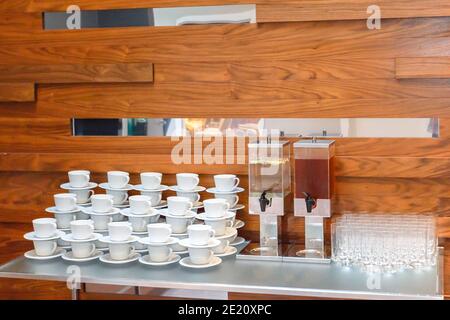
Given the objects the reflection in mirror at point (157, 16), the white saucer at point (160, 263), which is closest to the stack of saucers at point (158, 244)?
the white saucer at point (160, 263)

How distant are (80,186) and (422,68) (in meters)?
1.56

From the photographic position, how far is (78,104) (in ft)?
10.5

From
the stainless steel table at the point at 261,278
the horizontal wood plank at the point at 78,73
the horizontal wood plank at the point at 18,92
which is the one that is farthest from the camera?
the horizontal wood plank at the point at 18,92

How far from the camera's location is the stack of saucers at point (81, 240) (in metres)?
2.70

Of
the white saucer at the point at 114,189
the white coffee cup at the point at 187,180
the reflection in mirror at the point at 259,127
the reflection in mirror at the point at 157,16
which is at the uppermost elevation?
the reflection in mirror at the point at 157,16

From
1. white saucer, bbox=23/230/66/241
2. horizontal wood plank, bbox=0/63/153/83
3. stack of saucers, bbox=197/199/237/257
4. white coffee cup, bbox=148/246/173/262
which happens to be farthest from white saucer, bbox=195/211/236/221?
horizontal wood plank, bbox=0/63/153/83

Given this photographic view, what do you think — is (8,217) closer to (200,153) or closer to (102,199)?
(102,199)

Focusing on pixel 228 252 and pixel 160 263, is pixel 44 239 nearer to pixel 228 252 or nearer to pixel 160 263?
pixel 160 263

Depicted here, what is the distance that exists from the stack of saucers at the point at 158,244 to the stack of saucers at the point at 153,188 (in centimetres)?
37

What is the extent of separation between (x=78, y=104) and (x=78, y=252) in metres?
0.80

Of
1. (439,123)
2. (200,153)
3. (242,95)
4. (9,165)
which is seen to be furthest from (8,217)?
(439,123)

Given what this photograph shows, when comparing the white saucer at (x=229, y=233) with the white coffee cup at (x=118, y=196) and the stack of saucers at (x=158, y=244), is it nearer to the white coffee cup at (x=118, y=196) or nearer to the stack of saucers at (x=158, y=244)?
the stack of saucers at (x=158, y=244)

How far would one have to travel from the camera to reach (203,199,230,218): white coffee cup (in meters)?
2.77
